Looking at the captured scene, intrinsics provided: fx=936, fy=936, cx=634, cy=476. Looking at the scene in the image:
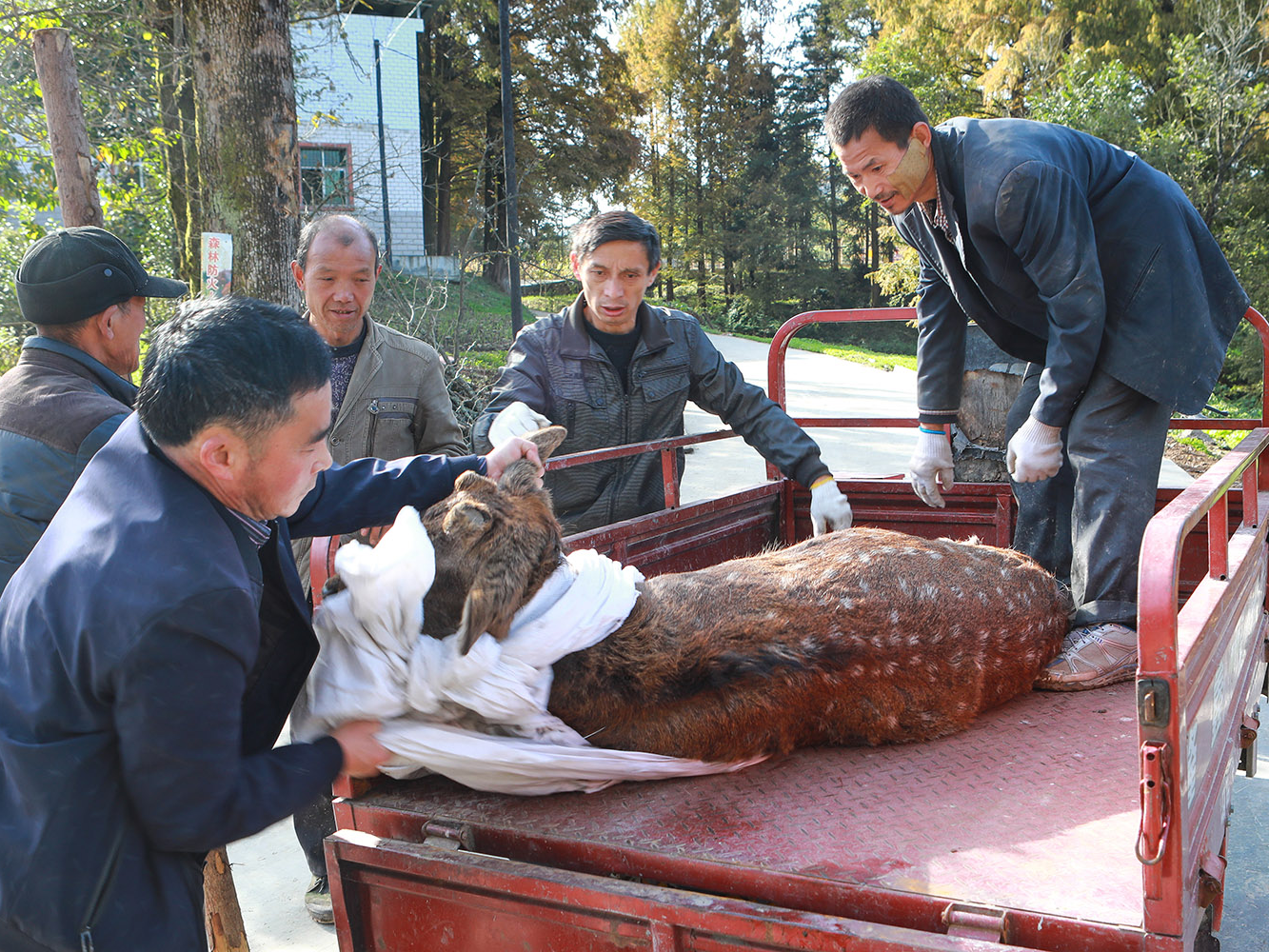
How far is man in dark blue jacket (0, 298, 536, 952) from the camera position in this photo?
153cm

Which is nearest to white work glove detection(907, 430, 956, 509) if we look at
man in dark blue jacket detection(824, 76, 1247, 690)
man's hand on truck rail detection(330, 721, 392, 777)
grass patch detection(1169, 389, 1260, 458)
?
man in dark blue jacket detection(824, 76, 1247, 690)

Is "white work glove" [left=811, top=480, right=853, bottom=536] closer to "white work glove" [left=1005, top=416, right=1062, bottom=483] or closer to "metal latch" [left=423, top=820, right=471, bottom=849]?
"white work glove" [left=1005, top=416, right=1062, bottom=483]

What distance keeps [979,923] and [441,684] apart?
3.85ft

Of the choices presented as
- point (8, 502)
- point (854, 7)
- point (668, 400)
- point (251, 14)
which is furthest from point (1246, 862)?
point (854, 7)

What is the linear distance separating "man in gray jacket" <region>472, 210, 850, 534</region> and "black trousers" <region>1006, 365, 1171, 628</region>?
1.04 meters

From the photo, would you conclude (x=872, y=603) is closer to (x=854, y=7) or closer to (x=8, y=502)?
(x=8, y=502)

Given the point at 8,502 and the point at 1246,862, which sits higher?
the point at 8,502

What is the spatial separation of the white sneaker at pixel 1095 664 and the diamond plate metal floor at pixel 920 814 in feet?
0.81

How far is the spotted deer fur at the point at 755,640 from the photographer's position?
2322 millimetres

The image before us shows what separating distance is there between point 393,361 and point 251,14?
2.76 m

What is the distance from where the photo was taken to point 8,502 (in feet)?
8.59

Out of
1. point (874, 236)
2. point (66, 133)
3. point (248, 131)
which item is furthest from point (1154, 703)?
point (874, 236)

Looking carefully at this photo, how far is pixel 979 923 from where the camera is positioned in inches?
65.1

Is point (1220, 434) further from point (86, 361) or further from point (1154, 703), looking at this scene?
point (86, 361)
